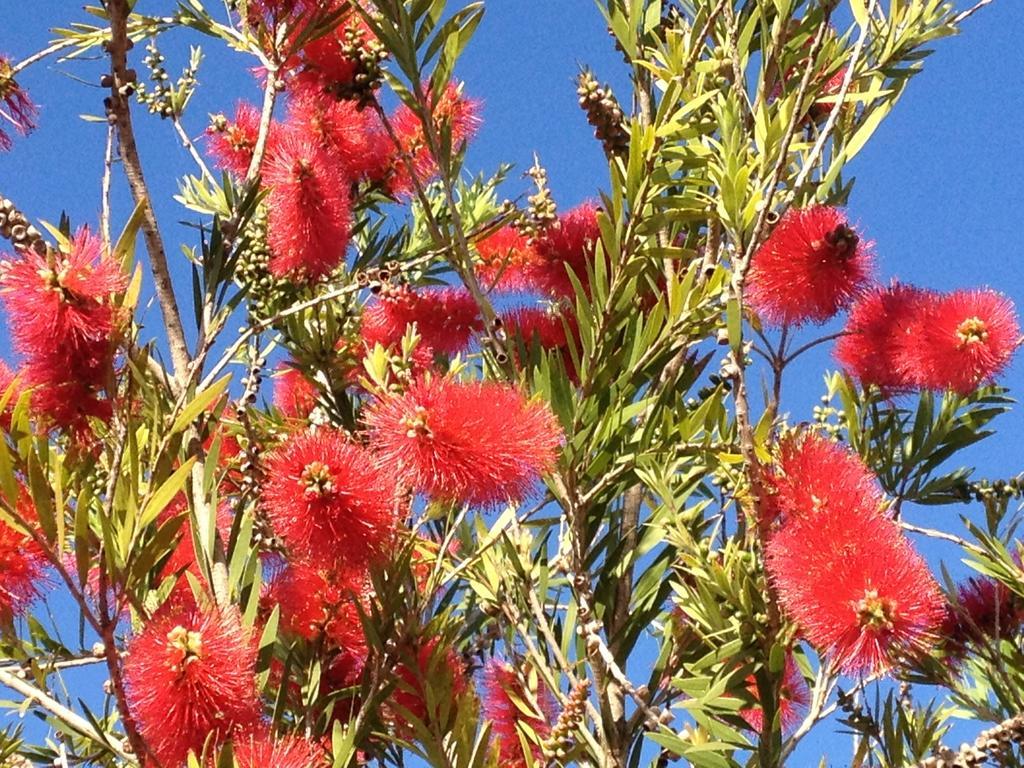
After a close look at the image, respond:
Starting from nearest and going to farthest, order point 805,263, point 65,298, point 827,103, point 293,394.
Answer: point 65,298 → point 805,263 → point 827,103 → point 293,394

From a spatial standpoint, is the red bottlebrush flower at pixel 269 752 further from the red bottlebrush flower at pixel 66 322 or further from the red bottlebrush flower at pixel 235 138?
the red bottlebrush flower at pixel 235 138

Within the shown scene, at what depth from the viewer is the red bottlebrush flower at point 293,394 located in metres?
2.36

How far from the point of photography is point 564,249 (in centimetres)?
175

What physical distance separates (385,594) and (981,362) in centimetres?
92

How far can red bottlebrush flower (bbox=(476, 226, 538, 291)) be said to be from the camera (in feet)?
5.89

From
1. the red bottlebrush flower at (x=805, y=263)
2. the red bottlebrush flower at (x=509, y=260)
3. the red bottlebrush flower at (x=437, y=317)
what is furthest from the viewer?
the red bottlebrush flower at (x=437, y=317)

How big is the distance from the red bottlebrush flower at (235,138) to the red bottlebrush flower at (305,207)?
0.39 metres

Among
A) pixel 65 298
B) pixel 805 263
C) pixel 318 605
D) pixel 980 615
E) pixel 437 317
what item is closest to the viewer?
pixel 65 298

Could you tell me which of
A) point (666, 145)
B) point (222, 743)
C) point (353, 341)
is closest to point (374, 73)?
point (666, 145)

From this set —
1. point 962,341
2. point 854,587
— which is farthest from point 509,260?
point 854,587

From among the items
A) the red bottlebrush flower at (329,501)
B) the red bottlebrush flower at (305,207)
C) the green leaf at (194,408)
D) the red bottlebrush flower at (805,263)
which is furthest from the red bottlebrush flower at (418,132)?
the green leaf at (194,408)

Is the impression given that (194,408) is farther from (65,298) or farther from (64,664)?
(64,664)

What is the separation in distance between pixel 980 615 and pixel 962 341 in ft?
1.23

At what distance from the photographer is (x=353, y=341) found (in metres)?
2.25
